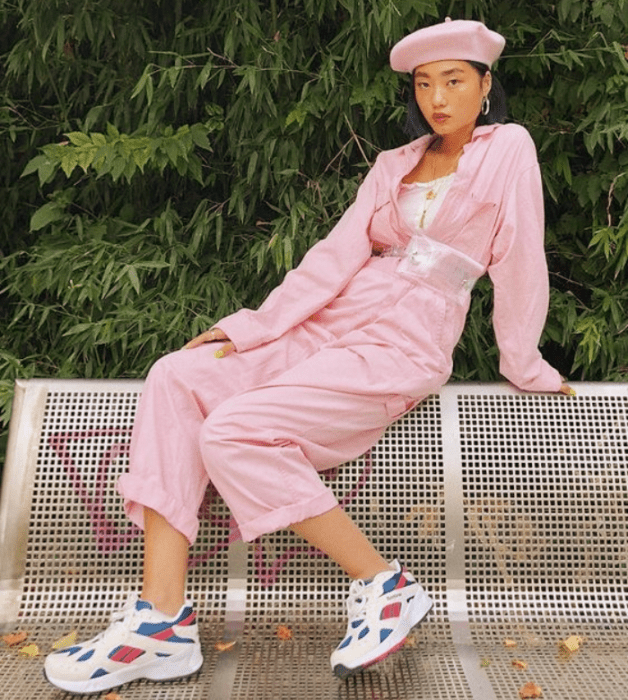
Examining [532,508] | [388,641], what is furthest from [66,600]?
[532,508]

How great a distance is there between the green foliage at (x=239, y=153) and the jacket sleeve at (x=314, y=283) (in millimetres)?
339

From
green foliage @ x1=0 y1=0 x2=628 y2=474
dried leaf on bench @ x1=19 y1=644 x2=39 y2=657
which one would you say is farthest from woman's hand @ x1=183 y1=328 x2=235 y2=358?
dried leaf on bench @ x1=19 y1=644 x2=39 y2=657

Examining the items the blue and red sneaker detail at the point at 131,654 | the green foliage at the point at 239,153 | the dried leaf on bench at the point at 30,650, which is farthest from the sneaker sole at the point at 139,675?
the green foliage at the point at 239,153

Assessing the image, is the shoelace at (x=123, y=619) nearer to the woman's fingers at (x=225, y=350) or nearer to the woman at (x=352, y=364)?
the woman at (x=352, y=364)

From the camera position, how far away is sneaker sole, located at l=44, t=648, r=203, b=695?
2016mm

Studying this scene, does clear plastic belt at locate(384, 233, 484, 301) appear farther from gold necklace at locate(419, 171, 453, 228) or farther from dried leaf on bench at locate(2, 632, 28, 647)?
dried leaf on bench at locate(2, 632, 28, 647)

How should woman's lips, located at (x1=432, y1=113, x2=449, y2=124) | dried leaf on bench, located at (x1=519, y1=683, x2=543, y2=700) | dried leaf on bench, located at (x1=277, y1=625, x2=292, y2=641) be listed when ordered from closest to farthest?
dried leaf on bench, located at (x1=519, y1=683, x2=543, y2=700) < dried leaf on bench, located at (x1=277, y1=625, x2=292, y2=641) < woman's lips, located at (x1=432, y1=113, x2=449, y2=124)

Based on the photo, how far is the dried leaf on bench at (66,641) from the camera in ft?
7.45

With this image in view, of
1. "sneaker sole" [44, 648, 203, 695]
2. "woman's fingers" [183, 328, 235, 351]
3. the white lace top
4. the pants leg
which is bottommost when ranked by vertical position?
"sneaker sole" [44, 648, 203, 695]

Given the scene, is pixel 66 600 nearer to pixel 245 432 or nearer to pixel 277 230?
pixel 245 432

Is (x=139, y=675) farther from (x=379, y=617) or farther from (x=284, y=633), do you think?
(x=379, y=617)

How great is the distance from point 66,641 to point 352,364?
1022mm

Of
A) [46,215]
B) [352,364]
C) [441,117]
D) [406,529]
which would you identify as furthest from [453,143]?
[46,215]

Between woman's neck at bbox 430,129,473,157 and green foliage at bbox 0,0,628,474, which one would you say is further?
green foliage at bbox 0,0,628,474
